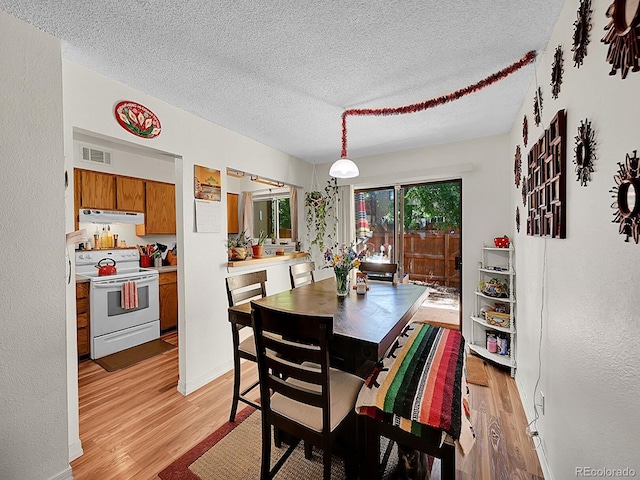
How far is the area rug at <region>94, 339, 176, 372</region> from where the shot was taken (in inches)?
113

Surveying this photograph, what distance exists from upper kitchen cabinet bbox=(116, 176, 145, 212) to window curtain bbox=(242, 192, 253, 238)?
1.52 metres

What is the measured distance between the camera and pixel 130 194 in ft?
12.0

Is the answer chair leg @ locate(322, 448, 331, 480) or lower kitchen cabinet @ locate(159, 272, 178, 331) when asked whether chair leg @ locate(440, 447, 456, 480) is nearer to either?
chair leg @ locate(322, 448, 331, 480)

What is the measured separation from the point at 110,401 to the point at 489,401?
3144 millimetres

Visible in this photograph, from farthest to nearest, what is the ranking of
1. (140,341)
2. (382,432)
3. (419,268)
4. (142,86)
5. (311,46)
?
Result: (419,268) < (140,341) < (142,86) < (311,46) < (382,432)

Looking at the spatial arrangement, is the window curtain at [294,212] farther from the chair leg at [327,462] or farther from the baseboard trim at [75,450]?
the chair leg at [327,462]

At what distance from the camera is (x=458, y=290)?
3537mm

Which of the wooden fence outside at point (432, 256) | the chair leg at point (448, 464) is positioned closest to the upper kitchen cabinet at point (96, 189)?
the wooden fence outside at point (432, 256)

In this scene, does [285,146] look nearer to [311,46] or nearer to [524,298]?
[311,46]

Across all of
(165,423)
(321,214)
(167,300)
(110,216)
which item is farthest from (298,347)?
(110,216)

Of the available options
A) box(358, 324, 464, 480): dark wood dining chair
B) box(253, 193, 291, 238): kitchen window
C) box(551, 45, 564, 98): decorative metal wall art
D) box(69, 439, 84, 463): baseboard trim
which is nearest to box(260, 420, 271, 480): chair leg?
box(358, 324, 464, 480): dark wood dining chair

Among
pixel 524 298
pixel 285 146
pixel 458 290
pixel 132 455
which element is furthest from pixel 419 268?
pixel 132 455

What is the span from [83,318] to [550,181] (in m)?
4.25

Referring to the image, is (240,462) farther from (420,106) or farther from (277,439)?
(420,106)
